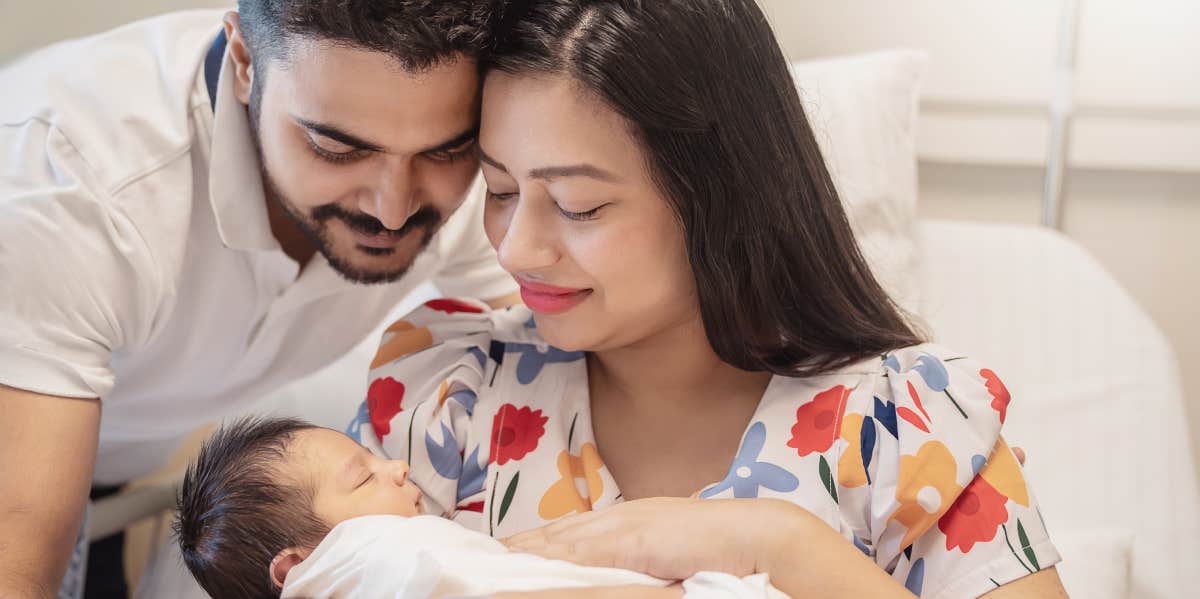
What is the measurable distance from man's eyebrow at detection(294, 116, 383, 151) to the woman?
193 millimetres

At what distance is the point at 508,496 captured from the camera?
4.37ft

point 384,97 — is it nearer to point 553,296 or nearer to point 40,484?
point 553,296

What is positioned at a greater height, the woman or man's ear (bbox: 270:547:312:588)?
the woman

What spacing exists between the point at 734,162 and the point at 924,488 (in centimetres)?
42

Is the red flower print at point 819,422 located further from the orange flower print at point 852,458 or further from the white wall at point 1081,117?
the white wall at point 1081,117

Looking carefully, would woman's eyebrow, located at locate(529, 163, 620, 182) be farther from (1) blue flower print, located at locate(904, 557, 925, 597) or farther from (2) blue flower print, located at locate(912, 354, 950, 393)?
(1) blue flower print, located at locate(904, 557, 925, 597)

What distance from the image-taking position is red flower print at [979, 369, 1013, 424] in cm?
127

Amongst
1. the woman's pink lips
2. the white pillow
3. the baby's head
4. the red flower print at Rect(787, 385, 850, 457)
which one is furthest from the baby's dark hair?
the white pillow

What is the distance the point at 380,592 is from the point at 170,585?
763 millimetres

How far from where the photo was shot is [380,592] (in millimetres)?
1074

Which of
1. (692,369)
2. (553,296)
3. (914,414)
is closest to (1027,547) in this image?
(914,414)

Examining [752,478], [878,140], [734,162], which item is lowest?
[752,478]

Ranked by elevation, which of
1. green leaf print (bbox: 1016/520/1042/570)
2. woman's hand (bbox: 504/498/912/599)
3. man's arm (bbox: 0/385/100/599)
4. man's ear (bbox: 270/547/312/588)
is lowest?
man's arm (bbox: 0/385/100/599)

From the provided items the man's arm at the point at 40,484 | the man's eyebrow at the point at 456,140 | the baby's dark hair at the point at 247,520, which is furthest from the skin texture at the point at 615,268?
the man's arm at the point at 40,484
